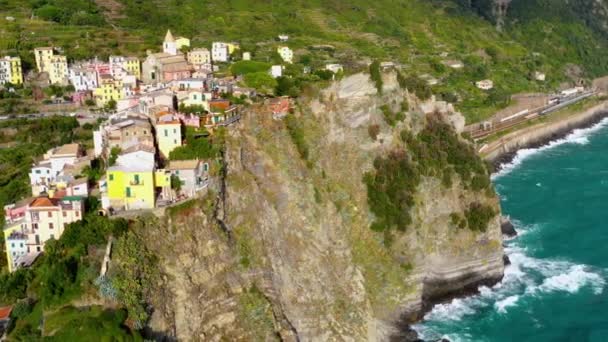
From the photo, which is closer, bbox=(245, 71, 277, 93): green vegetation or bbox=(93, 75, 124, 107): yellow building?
bbox=(245, 71, 277, 93): green vegetation

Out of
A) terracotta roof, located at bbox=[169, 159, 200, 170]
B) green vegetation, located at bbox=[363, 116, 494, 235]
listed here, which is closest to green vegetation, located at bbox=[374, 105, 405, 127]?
green vegetation, located at bbox=[363, 116, 494, 235]

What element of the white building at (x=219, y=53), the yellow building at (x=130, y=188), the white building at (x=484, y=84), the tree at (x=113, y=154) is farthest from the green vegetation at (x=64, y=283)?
the white building at (x=484, y=84)

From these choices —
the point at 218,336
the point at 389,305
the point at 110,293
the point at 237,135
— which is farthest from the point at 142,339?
the point at 389,305

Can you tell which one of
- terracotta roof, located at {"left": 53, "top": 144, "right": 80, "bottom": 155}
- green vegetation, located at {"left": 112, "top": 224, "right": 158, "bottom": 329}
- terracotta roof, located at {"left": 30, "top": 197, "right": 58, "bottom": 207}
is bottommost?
green vegetation, located at {"left": 112, "top": 224, "right": 158, "bottom": 329}

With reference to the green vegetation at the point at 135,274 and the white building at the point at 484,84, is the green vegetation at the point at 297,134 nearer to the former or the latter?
the green vegetation at the point at 135,274

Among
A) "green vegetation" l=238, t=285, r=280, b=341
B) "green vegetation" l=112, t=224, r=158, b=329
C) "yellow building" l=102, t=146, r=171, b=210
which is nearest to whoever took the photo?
"green vegetation" l=112, t=224, r=158, b=329

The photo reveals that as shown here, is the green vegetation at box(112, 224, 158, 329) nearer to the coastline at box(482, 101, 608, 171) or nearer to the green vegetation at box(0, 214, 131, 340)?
the green vegetation at box(0, 214, 131, 340)

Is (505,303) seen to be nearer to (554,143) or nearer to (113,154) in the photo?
(113,154)
